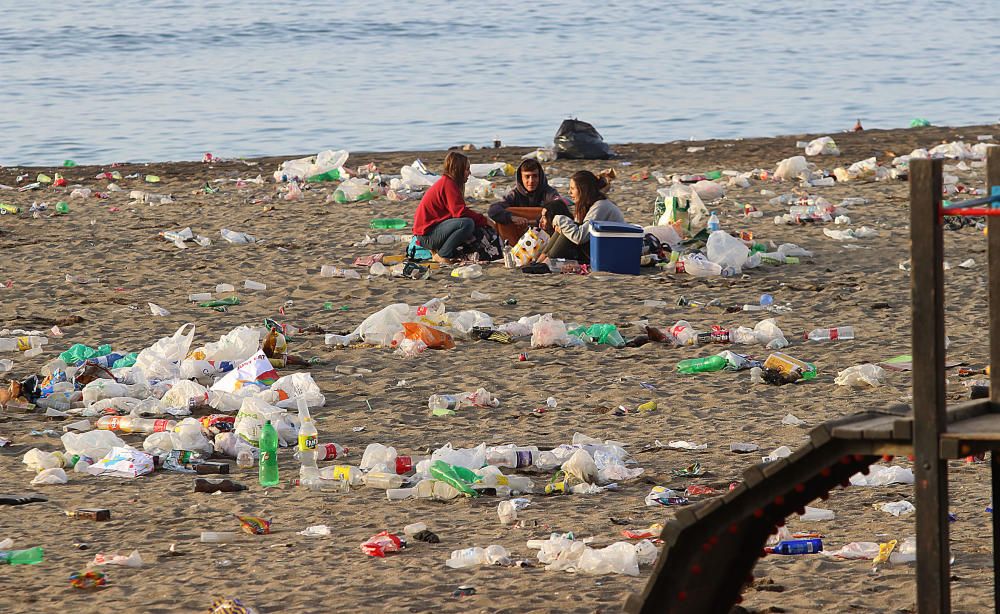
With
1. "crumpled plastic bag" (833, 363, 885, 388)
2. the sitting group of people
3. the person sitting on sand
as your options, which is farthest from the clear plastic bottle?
the sitting group of people

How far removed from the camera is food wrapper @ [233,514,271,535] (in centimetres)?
523

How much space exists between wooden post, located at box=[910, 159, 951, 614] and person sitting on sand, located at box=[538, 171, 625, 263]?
6.79m

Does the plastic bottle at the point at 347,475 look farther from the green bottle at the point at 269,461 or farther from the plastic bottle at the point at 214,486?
the plastic bottle at the point at 214,486

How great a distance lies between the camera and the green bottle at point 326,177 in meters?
14.8

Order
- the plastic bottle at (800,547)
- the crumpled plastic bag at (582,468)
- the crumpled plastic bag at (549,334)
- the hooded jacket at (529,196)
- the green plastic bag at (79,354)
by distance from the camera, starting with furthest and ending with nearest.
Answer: the hooded jacket at (529,196), the crumpled plastic bag at (549,334), the green plastic bag at (79,354), the crumpled plastic bag at (582,468), the plastic bottle at (800,547)

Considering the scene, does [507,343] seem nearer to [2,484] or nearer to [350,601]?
[2,484]

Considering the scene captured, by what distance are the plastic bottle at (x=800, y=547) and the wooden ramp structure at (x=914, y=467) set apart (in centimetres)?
98

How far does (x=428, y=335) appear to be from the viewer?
27.0ft

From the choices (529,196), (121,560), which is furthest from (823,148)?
(121,560)

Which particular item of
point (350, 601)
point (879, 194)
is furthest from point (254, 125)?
point (350, 601)

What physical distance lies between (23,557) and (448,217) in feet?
20.2

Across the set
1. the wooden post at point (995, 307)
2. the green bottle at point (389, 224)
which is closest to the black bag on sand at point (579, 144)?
the green bottle at point (389, 224)

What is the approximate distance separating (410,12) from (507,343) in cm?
4092

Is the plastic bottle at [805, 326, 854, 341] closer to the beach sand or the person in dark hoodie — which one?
the beach sand
